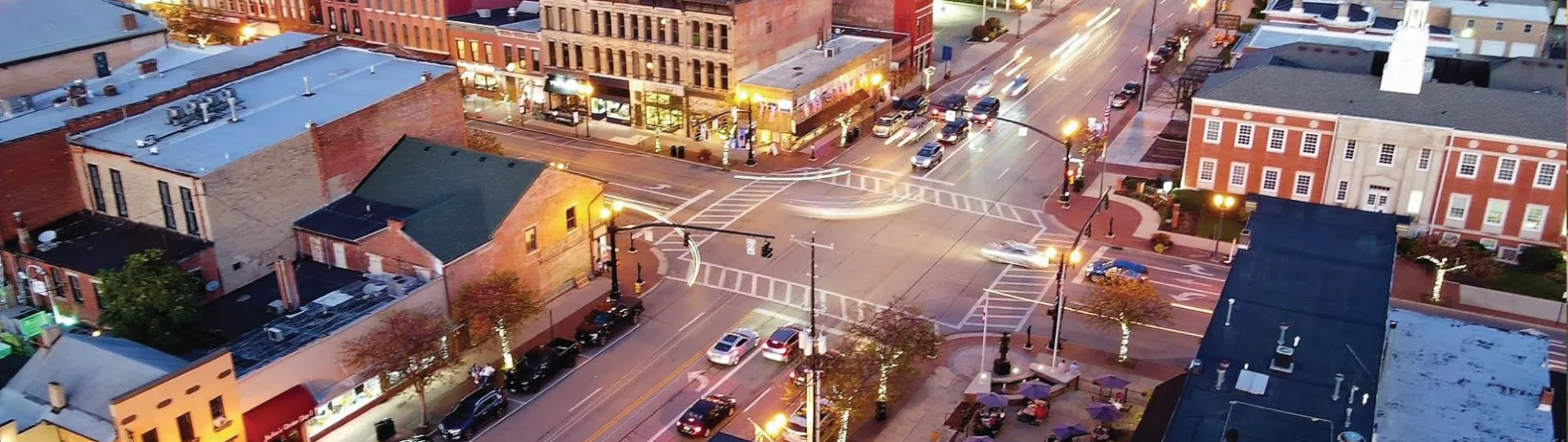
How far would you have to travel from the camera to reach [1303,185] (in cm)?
7650

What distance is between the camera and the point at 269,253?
2426 inches

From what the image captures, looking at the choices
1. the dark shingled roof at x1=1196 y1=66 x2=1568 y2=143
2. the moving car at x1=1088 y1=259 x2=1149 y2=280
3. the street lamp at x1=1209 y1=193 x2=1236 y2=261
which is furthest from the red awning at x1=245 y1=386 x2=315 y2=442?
the dark shingled roof at x1=1196 y1=66 x2=1568 y2=143

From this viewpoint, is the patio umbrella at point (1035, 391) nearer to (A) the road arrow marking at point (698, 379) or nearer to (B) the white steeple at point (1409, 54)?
A: (A) the road arrow marking at point (698, 379)

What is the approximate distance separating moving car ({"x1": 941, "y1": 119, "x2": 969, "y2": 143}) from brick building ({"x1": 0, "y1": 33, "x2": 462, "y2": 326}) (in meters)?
39.3

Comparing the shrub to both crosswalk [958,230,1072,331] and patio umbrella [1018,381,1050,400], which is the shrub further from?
patio umbrella [1018,381,1050,400]

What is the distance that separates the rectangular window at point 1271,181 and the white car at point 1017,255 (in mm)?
17725

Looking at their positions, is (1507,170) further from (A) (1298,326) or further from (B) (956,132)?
(B) (956,132)

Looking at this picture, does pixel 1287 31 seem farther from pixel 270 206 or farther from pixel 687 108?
pixel 270 206

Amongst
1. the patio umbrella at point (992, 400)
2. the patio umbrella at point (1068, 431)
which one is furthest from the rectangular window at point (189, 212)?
the patio umbrella at point (1068, 431)

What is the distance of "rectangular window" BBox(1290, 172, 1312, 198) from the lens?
76.0 meters

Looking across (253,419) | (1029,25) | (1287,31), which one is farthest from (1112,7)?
(253,419)

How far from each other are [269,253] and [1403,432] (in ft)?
175

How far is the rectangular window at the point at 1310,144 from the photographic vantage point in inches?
2936

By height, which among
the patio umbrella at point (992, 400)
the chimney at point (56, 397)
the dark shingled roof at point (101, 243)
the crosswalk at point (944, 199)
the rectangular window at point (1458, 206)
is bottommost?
the crosswalk at point (944, 199)
